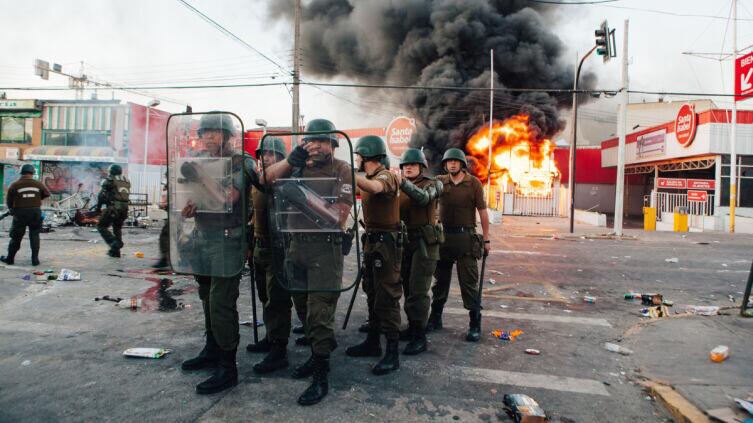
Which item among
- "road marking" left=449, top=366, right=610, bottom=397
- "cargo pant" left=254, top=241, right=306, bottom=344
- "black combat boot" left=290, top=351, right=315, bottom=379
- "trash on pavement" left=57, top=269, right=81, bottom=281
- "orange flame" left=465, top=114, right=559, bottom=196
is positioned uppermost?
"orange flame" left=465, top=114, right=559, bottom=196

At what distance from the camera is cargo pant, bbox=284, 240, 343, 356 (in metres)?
2.98

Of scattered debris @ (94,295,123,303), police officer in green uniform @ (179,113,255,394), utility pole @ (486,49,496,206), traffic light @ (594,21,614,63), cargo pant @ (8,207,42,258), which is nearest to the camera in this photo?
police officer in green uniform @ (179,113,255,394)

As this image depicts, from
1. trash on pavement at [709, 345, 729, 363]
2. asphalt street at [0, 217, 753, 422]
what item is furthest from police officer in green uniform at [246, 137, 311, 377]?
trash on pavement at [709, 345, 729, 363]

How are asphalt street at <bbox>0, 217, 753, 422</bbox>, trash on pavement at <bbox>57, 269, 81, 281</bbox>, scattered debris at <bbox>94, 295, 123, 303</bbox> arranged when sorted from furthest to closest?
trash on pavement at <bbox>57, 269, 81, 281</bbox>
scattered debris at <bbox>94, 295, 123, 303</bbox>
asphalt street at <bbox>0, 217, 753, 422</bbox>

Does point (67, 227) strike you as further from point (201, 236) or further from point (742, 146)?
point (742, 146)

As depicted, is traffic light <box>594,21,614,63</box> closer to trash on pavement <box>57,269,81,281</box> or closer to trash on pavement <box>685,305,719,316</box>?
trash on pavement <box>685,305,719,316</box>

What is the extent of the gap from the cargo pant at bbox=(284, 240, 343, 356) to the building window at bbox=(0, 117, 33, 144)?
31.0 metres

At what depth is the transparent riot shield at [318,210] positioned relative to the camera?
2982mm

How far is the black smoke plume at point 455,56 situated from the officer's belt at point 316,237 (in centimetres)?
2355

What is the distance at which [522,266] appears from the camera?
8477 millimetres

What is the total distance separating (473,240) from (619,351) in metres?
1.57

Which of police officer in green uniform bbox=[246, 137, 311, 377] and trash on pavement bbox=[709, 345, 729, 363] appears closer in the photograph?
Result: police officer in green uniform bbox=[246, 137, 311, 377]

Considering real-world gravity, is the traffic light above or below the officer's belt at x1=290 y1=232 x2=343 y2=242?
above

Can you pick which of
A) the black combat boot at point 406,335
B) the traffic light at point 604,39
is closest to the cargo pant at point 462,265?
the black combat boot at point 406,335
